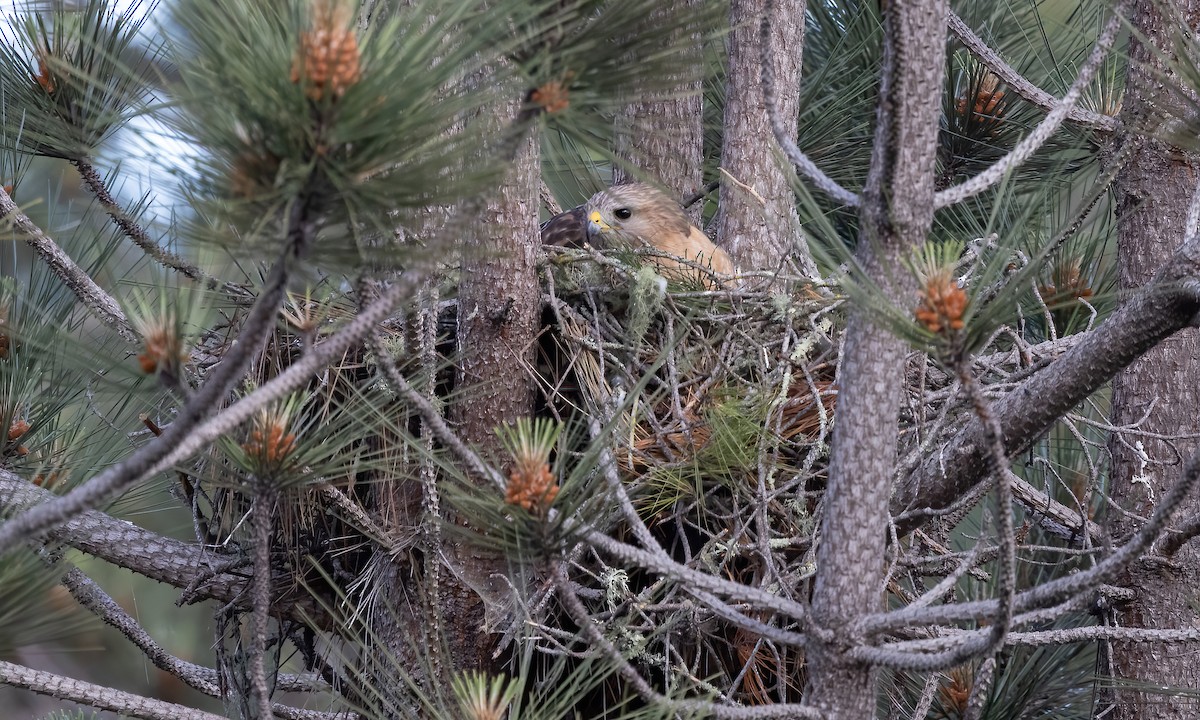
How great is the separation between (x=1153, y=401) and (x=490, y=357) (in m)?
1.77

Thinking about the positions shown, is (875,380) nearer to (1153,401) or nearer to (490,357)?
(490,357)

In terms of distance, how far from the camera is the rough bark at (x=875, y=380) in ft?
5.46

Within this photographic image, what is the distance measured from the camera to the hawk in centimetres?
406

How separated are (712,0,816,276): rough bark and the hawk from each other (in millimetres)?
208

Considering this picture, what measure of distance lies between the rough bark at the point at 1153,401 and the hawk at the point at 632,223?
1.47m

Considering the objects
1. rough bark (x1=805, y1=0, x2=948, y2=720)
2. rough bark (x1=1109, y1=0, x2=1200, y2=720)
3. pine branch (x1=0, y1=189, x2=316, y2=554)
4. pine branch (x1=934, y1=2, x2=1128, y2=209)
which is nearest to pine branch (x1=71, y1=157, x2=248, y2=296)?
pine branch (x1=0, y1=189, x2=316, y2=554)

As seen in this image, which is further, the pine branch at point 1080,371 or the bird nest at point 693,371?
the bird nest at point 693,371

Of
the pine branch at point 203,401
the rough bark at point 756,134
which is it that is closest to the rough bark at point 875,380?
the pine branch at point 203,401

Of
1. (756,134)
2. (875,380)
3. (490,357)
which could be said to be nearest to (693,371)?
(490,357)

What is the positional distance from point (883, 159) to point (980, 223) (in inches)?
112

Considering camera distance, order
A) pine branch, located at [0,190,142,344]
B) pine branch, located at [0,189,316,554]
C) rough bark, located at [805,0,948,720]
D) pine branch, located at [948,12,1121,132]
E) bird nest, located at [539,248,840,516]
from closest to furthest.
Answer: pine branch, located at [0,189,316,554], rough bark, located at [805,0,948,720], pine branch, located at [0,190,142,344], bird nest, located at [539,248,840,516], pine branch, located at [948,12,1121,132]

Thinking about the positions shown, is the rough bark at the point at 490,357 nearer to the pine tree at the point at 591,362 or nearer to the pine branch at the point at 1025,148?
the pine tree at the point at 591,362

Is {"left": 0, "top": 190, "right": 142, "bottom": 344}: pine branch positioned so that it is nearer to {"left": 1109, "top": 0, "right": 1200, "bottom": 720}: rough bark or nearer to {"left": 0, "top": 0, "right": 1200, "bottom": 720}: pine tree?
{"left": 0, "top": 0, "right": 1200, "bottom": 720}: pine tree

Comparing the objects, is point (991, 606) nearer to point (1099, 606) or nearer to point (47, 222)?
A: point (1099, 606)
